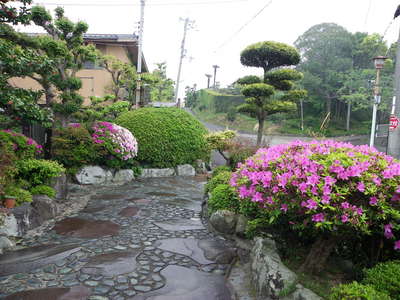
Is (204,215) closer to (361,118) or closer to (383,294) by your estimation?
(383,294)

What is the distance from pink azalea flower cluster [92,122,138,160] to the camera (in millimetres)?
8578

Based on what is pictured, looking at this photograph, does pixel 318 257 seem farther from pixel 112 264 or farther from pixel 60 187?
pixel 60 187

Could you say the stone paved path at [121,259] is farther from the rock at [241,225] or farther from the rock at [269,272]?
the rock at [269,272]

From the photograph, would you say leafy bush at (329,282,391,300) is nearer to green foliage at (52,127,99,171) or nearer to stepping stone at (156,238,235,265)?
stepping stone at (156,238,235,265)

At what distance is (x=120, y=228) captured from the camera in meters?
4.95

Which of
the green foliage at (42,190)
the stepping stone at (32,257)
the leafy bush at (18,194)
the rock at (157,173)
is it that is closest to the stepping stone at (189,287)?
the stepping stone at (32,257)

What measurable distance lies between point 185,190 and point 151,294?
5.46 meters

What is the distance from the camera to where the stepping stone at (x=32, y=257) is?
3.48 meters

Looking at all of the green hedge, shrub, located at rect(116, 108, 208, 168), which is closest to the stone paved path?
shrub, located at rect(116, 108, 208, 168)

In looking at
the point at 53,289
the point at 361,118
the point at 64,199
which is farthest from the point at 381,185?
the point at 361,118

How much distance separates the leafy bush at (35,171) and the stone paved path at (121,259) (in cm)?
96

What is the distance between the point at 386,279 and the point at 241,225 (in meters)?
2.34

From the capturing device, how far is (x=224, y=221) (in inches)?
190

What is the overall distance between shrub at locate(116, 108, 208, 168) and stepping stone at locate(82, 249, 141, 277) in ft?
20.7
